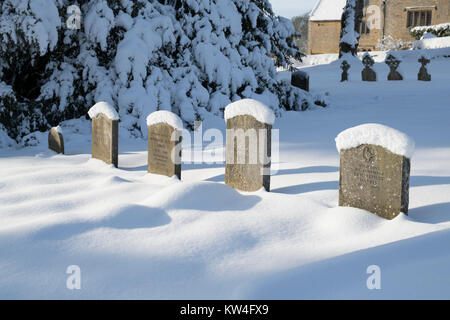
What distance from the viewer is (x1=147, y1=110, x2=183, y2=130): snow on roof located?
5.93m

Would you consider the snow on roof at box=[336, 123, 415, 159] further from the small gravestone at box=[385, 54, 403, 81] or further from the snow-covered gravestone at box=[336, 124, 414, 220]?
the small gravestone at box=[385, 54, 403, 81]

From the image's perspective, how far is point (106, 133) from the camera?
7043 mm

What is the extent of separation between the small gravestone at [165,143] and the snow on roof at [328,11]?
37477 mm

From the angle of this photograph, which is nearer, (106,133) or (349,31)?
(106,133)

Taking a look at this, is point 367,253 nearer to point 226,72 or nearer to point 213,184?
point 213,184

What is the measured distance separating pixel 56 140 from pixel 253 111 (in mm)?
4233

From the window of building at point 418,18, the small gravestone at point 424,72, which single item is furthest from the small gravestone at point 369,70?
the window of building at point 418,18

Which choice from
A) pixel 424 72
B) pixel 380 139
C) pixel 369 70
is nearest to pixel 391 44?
pixel 369 70

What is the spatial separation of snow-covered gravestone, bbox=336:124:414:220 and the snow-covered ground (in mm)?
162

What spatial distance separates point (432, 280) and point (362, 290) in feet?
1.50

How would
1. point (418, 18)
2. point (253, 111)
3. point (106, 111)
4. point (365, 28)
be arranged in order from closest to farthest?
point (253, 111) < point (106, 111) < point (418, 18) < point (365, 28)

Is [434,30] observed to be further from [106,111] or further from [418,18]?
[106,111]

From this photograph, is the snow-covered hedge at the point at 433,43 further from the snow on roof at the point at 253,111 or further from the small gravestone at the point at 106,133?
the snow on roof at the point at 253,111
